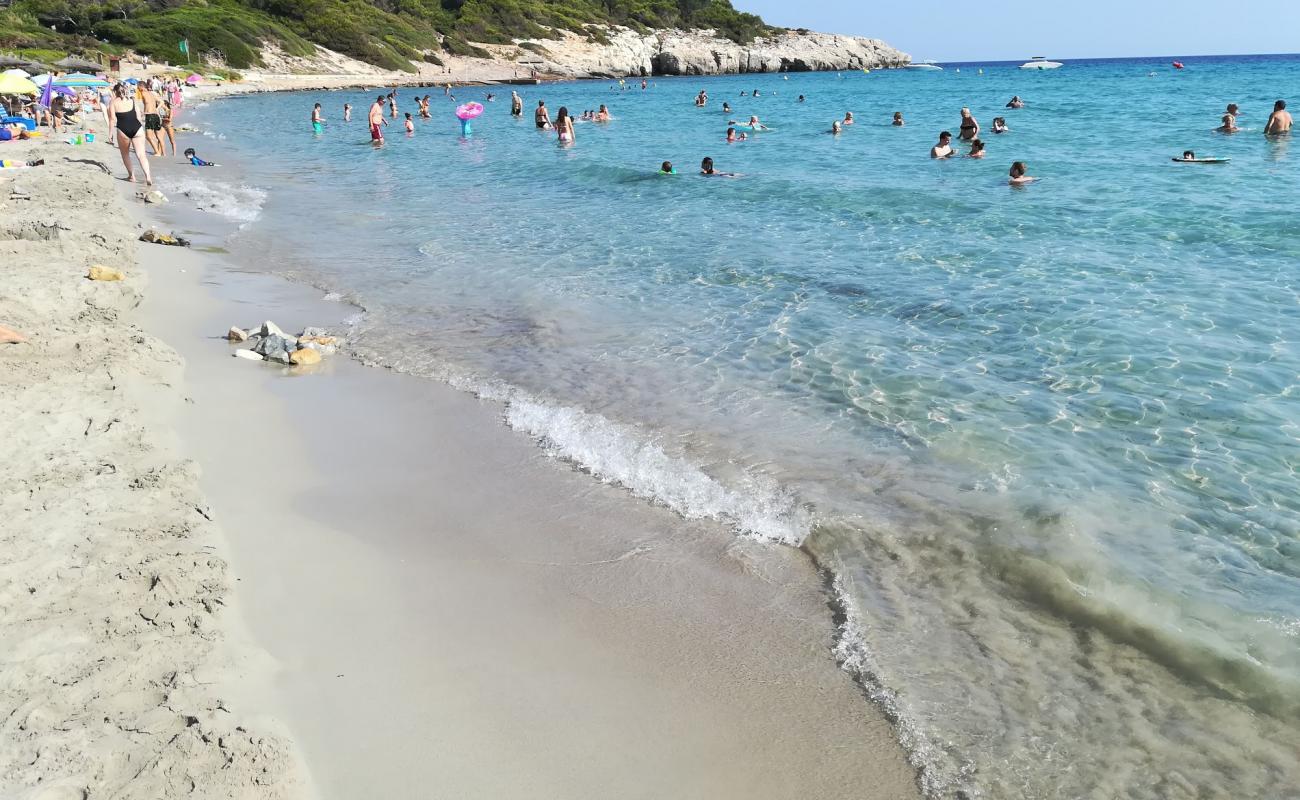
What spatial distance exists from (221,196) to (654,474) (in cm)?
1672

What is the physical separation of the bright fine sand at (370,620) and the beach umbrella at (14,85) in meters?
20.8

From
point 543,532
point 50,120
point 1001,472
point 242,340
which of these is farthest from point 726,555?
point 50,120

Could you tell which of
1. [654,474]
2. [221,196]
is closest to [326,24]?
[221,196]

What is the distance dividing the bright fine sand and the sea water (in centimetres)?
54

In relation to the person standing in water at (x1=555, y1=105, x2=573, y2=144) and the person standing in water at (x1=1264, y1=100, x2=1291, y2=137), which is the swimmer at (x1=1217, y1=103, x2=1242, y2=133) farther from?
the person standing in water at (x1=555, y1=105, x2=573, y2=144)

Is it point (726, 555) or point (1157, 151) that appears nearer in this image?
point (726, 555)

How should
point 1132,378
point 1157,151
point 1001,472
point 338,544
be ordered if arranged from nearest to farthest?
1. point 338,544
2. point 1001,472
3. point 1132,378
4. point 1157,151

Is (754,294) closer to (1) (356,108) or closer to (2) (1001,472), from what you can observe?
(2) (1001,472)

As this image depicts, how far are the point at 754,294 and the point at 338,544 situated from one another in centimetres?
707

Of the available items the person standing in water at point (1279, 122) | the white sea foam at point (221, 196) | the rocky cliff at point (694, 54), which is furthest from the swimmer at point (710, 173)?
the rocky cliff at point (694, 54)

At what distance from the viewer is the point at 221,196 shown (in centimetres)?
1905

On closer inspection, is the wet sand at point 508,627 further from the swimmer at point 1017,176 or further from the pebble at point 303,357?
the swimmer at point 1017,176

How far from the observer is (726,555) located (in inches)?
209

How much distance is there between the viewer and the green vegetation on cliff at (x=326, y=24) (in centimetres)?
6347
